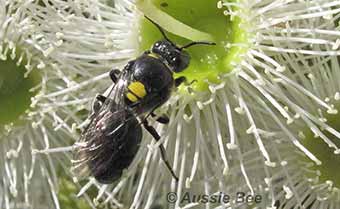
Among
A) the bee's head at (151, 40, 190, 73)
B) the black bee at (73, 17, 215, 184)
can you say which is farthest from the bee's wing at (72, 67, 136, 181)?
the bee's head at (151, 40, 190, 73)

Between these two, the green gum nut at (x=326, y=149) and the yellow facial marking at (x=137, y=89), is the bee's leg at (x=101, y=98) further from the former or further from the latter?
the green gum nut at (x=326, y=149)

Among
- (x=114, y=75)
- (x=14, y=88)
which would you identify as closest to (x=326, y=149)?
(x=114, y=75)

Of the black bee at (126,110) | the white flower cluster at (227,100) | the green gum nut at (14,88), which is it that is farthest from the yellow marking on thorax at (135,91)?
the green gum nut at (14,88)

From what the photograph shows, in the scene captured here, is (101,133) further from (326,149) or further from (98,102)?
(326,149)

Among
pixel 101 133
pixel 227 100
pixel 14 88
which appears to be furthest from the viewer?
pixel 14 88

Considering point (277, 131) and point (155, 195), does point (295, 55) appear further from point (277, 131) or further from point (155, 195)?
point (155, 195)

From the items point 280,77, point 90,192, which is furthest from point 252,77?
point 90,192

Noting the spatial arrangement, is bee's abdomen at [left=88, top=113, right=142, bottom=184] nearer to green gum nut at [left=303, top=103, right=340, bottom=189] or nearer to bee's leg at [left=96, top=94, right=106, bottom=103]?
bee's leg at [left=96, top=94, right=106, bottom=103]
